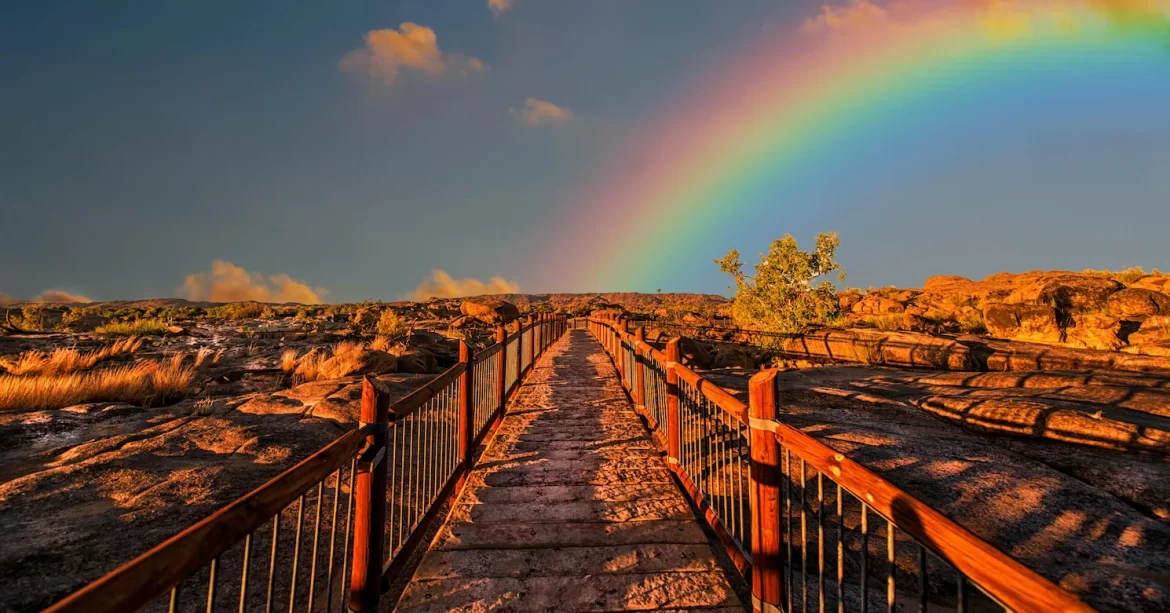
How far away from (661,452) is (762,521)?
11.0 ft

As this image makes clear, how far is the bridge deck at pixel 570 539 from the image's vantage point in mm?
3084

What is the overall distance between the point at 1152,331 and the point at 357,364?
103ft

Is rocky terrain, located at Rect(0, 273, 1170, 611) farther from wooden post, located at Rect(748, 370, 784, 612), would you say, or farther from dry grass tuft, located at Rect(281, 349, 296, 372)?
wooden post, located at Rect(748, 370, 784, 612)

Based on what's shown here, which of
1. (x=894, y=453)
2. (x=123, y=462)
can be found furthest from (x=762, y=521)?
(x=123, y=462)

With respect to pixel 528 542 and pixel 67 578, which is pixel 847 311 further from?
pixel 67 578

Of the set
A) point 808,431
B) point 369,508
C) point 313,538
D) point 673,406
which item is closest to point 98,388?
point 313,538

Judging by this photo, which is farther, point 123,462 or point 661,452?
point 661,452

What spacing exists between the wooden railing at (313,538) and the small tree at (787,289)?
29.4 m

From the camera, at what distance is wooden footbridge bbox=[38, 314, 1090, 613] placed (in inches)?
61.4

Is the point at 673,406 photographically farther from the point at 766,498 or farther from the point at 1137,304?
the point at 1137,304

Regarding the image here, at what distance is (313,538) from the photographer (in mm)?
3467

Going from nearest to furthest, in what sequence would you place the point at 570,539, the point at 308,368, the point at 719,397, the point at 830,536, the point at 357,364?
the point at 719,397, the point at 570,539, the point at 830,536, the point at 308,368, the point at 357,364

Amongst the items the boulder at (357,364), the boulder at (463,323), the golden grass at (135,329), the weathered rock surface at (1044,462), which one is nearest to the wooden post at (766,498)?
the weathered rock surface at (1044,462)

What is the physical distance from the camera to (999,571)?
1325 millimetres
